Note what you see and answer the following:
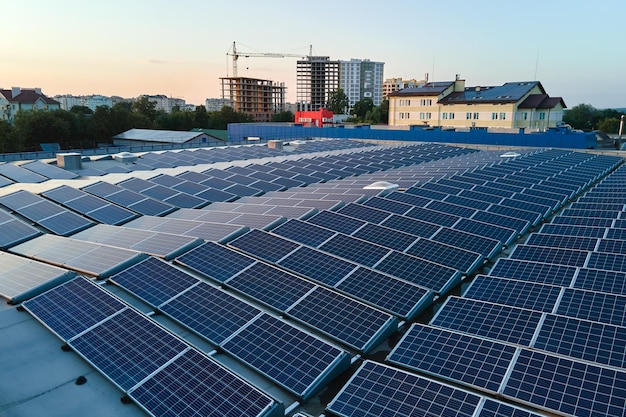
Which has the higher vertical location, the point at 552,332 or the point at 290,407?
the point at 552,332

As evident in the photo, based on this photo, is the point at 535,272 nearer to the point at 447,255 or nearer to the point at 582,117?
the point at 447,255

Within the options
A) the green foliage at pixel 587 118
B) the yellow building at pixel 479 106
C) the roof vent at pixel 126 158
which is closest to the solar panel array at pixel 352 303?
the roof vent at pixel 126 158

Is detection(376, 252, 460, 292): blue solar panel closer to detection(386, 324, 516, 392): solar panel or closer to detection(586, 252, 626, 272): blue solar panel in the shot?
detection(386, 324, 516, 392): solar panel

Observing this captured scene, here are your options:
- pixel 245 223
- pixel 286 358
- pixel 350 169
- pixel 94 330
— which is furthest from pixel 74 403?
pixel 350 169

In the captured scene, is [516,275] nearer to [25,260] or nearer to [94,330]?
[94,330]

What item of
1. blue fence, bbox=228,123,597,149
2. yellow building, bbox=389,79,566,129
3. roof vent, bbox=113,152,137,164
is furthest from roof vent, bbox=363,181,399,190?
yellow building, bbox=389,79,566,129

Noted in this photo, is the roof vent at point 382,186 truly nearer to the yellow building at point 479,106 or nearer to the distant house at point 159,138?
the distant house at point 159,138

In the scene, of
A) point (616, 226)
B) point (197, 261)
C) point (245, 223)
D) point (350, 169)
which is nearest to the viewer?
point (197, 261)
